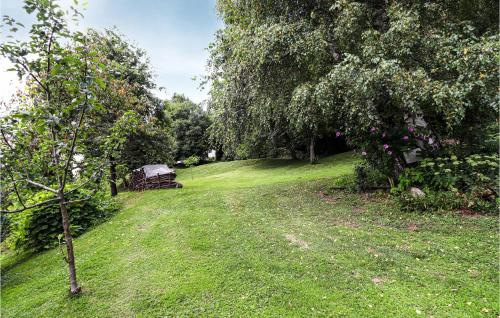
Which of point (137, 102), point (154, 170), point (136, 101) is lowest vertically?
point (154, 170)

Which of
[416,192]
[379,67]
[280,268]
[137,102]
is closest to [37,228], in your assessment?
[280,268]

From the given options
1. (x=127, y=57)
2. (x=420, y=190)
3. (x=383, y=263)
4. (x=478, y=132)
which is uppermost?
(x=127, y=57)

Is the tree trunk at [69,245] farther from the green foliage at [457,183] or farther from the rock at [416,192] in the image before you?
the rock at [416,192]

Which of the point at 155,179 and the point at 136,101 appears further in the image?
the point at 155,179

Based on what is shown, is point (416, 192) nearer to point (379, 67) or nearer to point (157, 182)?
point (379, 67)

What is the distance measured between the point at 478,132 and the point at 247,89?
568 cm

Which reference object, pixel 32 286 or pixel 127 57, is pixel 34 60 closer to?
pixel 32 286

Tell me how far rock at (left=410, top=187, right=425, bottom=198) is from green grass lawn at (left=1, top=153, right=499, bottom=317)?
0.46 metres

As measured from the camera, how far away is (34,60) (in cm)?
Answer: 288

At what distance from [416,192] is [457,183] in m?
0.70

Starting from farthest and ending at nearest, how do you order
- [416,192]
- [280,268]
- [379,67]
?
1. [416,192]
2. [379,67]
3. [280,268]

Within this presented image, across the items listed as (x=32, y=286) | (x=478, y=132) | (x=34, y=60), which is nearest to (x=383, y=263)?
(x=478, y=132)

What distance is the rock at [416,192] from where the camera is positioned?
17.6 feet

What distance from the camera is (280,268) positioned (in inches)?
147
